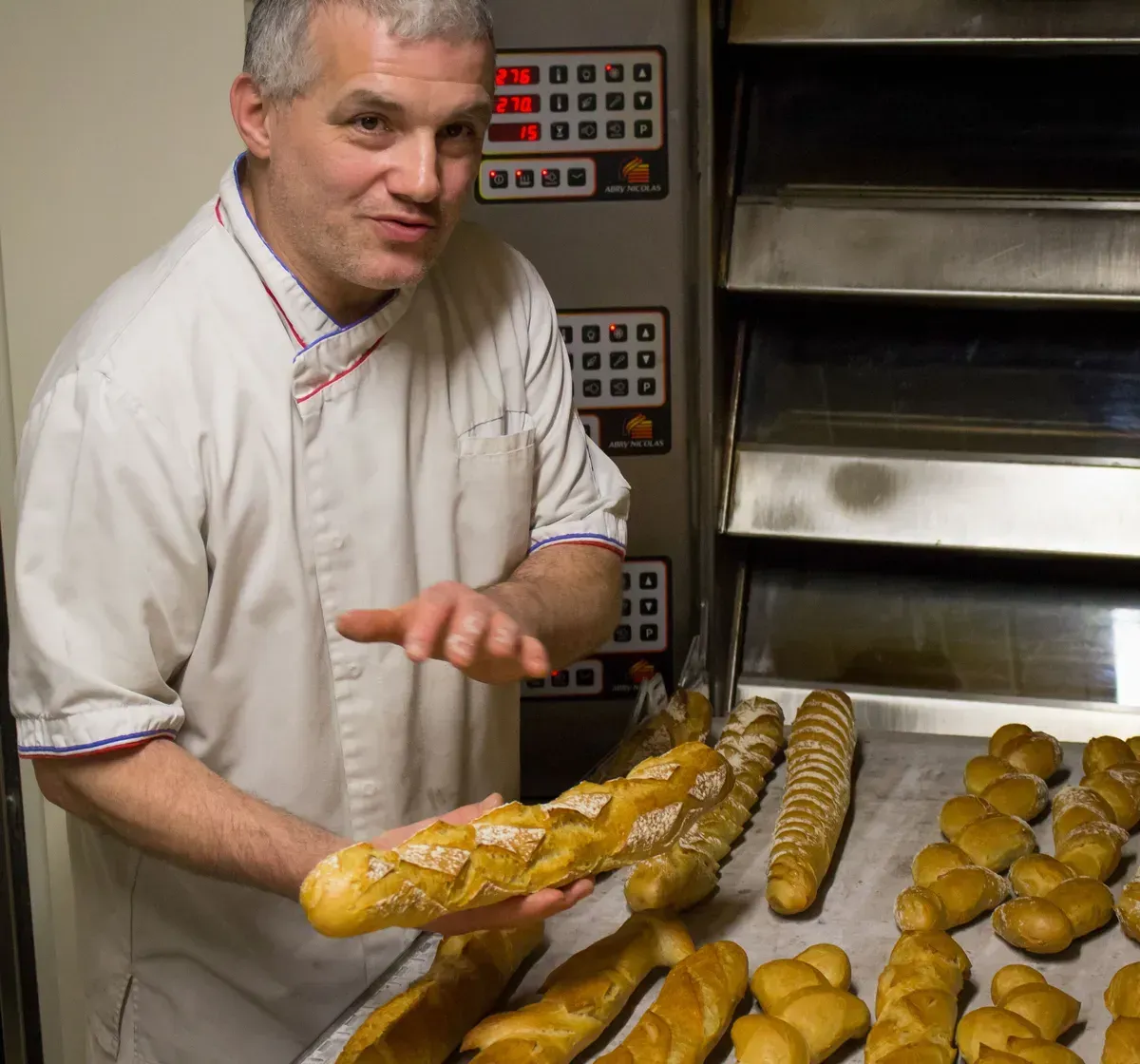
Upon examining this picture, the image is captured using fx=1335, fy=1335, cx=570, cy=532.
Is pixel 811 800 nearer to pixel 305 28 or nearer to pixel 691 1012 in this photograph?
pixel 691 1012

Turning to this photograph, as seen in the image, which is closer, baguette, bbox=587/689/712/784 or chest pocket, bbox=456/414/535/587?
chest pocket, bbox=456/414/535/587

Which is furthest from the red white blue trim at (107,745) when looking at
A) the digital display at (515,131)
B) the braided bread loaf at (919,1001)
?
the digital display at (515,131)

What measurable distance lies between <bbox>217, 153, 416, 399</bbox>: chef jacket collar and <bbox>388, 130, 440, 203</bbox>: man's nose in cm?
19

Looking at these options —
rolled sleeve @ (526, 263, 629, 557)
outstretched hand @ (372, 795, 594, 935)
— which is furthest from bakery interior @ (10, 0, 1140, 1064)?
rolled sleeve @ (526, 263, 629, 557)

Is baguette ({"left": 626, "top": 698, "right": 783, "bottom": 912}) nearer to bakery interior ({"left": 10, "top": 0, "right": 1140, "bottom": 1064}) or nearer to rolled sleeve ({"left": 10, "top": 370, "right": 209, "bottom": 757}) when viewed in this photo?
bakery interior ({"left": 10, "top": 0, "right": 1140, "bottom": 1064})

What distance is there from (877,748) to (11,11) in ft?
5.17

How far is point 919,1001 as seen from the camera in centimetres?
126

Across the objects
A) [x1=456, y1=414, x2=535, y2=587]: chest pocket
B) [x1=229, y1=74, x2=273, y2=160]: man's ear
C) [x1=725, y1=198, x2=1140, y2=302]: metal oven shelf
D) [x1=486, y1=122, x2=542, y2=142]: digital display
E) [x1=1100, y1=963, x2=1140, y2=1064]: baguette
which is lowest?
[x1=1100, y1=963, x2=1140, y2=1064]: baguette

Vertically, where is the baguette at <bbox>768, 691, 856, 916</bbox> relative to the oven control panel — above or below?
below

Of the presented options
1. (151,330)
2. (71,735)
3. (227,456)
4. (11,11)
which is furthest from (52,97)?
(71,735)

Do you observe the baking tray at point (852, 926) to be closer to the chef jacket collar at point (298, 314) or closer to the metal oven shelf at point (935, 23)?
the chef jacket collar at point (298, 314)

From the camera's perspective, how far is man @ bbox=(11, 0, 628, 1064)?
128cm

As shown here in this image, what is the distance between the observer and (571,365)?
1975mm

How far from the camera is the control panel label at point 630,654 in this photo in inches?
80.5
